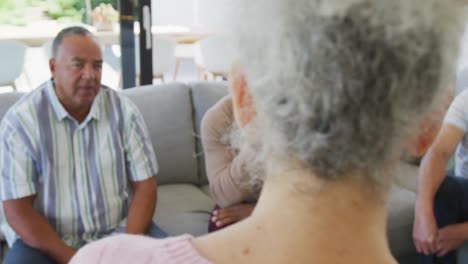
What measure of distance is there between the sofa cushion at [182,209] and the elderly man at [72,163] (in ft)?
0.68

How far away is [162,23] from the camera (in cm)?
456

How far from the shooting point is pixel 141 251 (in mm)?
561

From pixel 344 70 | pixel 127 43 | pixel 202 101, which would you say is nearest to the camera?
pixel 344 70

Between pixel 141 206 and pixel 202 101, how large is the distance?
0.91 metres

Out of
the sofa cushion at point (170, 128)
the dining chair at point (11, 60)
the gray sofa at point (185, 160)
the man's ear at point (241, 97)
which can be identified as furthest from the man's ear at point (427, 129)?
the dining chair at point (11, 60)

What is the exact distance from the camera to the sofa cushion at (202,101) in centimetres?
270

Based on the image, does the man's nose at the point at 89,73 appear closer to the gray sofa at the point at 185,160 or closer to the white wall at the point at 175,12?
the gray sofa at the point at 185,160

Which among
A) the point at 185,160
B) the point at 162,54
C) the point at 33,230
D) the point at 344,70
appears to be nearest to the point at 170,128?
the point at 185,160

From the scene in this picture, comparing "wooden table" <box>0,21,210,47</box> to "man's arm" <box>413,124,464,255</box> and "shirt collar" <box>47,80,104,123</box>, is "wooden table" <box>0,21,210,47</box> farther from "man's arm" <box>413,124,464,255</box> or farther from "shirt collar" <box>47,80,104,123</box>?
"man's arm" <box>413,124,464,255</box>

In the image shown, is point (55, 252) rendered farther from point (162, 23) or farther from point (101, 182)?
point (162, 23)

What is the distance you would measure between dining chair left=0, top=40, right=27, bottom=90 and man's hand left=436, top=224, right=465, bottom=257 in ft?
11.4

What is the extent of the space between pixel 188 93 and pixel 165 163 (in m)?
0.42

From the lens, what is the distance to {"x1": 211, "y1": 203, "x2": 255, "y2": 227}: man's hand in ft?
6.13

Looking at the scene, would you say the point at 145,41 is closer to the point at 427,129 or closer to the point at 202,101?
the point at 202,101
